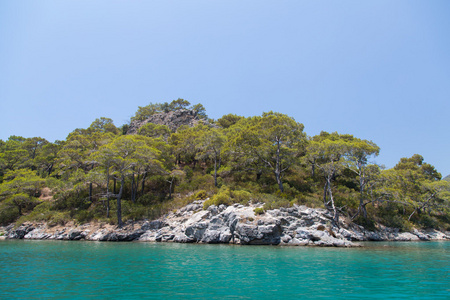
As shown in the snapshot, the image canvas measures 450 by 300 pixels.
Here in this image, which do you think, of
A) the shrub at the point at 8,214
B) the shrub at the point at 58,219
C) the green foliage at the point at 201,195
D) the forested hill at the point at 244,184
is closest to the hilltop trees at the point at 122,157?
the forested hill at the point at 244,184

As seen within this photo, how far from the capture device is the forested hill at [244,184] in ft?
113

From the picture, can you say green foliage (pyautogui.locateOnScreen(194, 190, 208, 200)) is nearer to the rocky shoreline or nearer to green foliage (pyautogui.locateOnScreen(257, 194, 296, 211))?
the rocky shoreline

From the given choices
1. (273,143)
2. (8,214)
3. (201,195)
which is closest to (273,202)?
(201,195)

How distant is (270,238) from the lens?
2498cm

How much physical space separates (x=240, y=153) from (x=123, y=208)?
20.5 meters

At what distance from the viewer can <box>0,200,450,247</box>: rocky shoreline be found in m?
25.0

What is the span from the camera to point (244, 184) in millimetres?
39062

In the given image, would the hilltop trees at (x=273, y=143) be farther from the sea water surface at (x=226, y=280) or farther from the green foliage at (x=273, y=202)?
the sea water surface at (x=226, y=280)

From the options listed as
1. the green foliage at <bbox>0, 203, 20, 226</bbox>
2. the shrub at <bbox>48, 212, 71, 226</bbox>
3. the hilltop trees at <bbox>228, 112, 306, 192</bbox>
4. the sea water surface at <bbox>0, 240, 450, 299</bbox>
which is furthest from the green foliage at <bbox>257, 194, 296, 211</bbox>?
the green foliage at <bbox>0, 203, 20, 226</bbox>

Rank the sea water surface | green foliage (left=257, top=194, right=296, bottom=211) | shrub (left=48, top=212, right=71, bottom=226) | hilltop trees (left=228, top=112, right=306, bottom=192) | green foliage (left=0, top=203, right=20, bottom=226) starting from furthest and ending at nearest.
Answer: green foliage (left=0, top=203, right=20, bottom=226)
hilltop trees (left=228, top=112, right=306, bottom=192)
shrub (left=48, top=212, right=71, bottom=226)
green foliage (left=257, top=194, right=296, bottom=211)
the sea water surface

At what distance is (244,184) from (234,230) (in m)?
13.3

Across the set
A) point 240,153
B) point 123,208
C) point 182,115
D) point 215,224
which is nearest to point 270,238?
point 215,224

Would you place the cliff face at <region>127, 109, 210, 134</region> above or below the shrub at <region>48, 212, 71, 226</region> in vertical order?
above

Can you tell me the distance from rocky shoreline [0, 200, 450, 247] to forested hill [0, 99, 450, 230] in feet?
5.29
